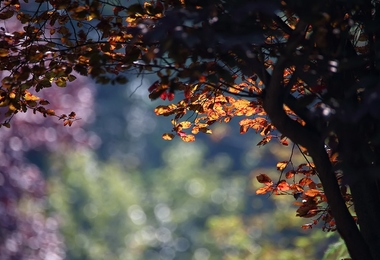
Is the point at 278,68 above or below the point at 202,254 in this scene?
below

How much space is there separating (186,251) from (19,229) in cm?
812

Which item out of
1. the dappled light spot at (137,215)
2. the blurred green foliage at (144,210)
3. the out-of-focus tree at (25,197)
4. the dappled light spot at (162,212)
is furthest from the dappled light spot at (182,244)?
the out-of-focus tree at (25,197)

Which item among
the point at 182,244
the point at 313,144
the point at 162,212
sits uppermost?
the point at 162,212

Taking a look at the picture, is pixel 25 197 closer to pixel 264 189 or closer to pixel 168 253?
pixel 264 189

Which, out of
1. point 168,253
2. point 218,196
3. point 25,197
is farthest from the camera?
point 218,196

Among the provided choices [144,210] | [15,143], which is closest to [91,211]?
[144,210]

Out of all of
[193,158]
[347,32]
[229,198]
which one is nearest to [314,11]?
[347,32]

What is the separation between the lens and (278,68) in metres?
2.40

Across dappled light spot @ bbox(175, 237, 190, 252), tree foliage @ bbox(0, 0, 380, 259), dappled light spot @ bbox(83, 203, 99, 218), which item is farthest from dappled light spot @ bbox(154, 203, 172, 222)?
tree foliage @ bbox(0, 0, 380, 259)

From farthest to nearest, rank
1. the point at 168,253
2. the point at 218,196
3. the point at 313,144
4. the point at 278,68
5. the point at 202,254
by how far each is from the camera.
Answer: the point at 218,196, the point at 168,253, the point at 202,254, the point at 313,144, the point at 278,68

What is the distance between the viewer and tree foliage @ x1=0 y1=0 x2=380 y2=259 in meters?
2.08

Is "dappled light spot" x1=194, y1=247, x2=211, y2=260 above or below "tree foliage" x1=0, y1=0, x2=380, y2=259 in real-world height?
above

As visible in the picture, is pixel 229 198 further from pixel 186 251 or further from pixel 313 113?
pixel 313 113

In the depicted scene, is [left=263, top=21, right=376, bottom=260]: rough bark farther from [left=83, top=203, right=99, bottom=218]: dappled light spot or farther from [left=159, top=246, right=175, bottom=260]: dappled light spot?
[left=159, top=246, right=175, bottom=260]: dappled light spot
